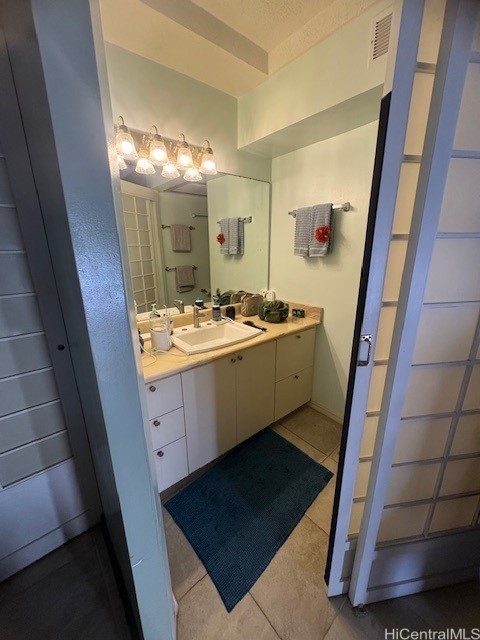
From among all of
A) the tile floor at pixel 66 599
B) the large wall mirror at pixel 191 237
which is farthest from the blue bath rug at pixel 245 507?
the large wall mirror at pixel 191 237

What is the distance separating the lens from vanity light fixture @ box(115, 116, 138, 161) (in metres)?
1.30

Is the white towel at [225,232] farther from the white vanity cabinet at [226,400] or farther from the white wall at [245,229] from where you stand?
the white vanity cabinet at [226,400]

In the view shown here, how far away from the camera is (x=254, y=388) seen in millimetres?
1724

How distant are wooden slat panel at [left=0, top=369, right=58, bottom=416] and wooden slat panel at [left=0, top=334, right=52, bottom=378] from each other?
0.03 meters

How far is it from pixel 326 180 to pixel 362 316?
1474mm

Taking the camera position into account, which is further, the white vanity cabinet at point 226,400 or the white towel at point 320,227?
the white towel at point 320,227

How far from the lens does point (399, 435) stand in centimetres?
86

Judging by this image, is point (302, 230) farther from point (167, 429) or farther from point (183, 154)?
point (167, 429)

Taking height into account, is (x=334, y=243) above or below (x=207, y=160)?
below

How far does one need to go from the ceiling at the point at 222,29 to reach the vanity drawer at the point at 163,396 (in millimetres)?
1721

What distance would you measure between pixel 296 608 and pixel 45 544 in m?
1.23

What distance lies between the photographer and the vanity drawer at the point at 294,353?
185cm

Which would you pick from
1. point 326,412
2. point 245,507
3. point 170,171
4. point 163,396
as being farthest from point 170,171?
point 326,412

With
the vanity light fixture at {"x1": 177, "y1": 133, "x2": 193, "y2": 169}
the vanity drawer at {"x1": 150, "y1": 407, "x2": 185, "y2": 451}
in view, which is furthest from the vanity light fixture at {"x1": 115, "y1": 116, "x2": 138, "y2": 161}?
the vanity drawer at {"x1": 150, "y1": 407, "x2": 185, "y2": 451}
